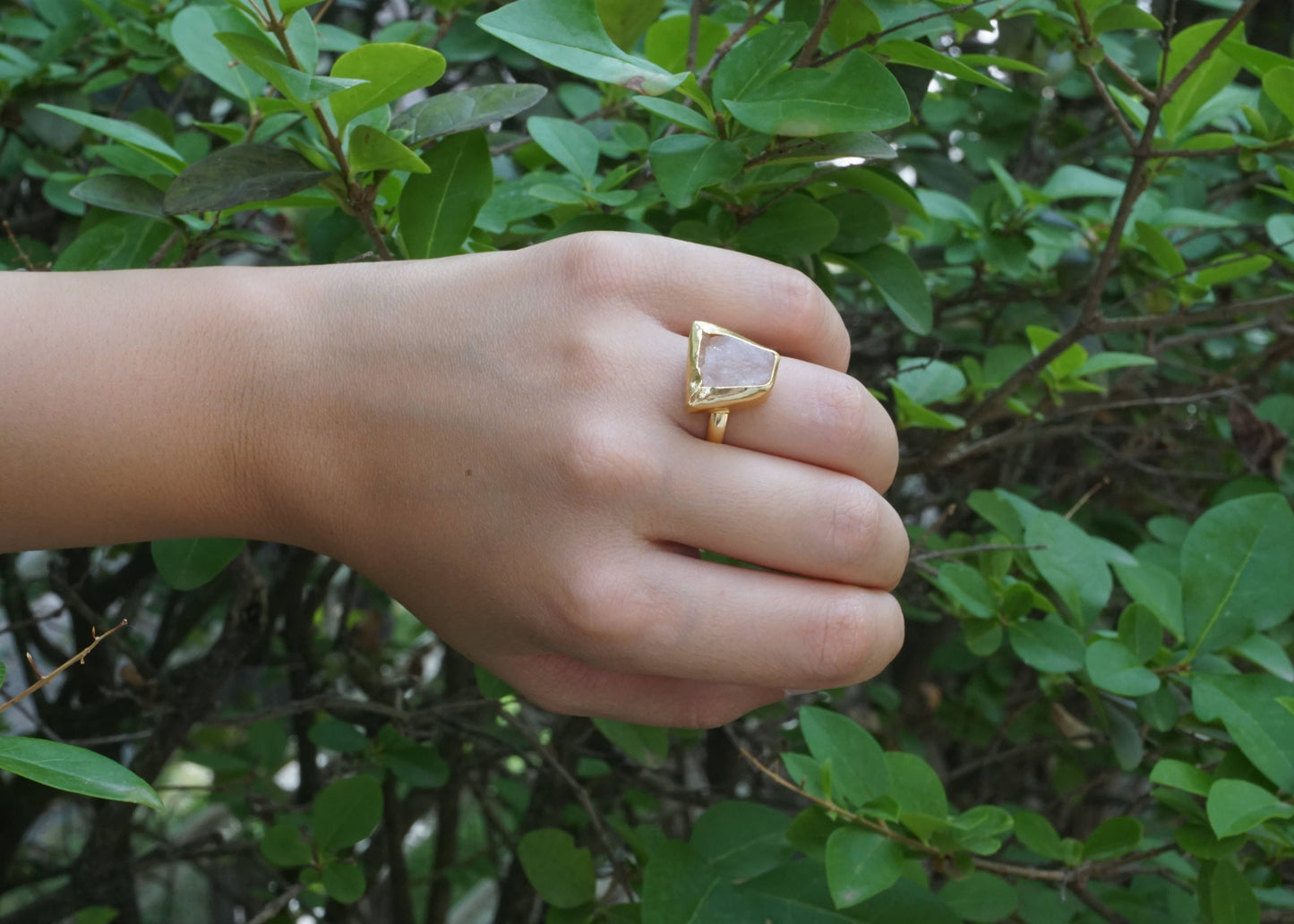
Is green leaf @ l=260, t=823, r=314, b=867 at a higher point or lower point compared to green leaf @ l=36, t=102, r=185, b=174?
lower

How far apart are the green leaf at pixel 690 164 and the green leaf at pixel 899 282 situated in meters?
0.21

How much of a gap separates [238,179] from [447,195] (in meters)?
0.15

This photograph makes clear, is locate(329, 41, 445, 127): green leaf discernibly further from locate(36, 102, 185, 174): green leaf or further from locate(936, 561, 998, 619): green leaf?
locate(936, 561, 998, 619): green leaf

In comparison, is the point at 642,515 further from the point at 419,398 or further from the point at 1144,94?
the point at 1144,94

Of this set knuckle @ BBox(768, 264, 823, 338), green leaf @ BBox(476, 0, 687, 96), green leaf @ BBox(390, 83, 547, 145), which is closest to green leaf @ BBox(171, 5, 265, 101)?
green leaf @ BBox(390, 83, 547, 145)

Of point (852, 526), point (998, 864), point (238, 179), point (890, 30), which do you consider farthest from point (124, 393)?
point (998, 864)

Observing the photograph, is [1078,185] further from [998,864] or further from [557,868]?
[557,868]

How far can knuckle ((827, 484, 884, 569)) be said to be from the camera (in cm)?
69

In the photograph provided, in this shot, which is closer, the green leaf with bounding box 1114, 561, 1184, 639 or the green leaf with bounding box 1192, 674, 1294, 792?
the green leaf with bounding box 1192, 674, 1294, 792

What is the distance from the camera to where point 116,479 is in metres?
0.73

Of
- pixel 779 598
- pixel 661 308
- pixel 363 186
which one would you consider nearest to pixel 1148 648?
pixel 779 598

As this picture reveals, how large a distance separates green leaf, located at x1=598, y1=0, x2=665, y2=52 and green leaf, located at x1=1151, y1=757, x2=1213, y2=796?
737mm

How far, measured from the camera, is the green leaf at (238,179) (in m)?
0.75

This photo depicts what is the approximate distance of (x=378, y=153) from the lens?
29.2 inches
